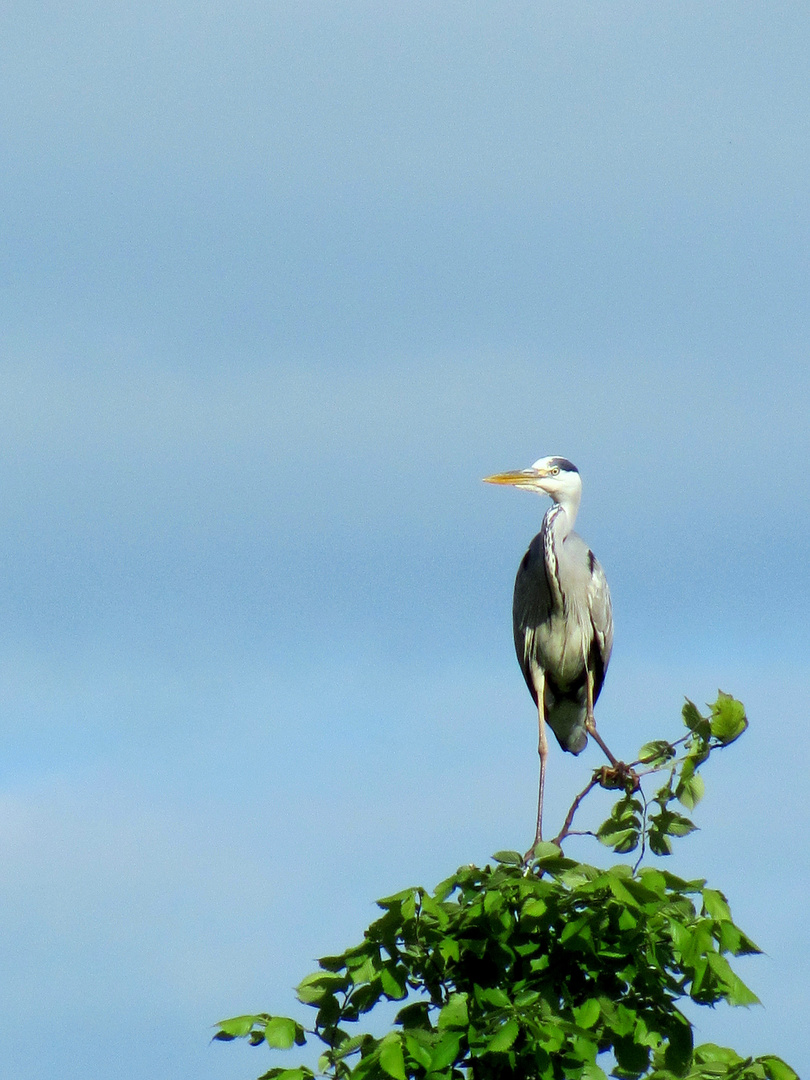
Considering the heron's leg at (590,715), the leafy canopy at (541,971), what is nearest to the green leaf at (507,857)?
the leafy canopy at (541,971)

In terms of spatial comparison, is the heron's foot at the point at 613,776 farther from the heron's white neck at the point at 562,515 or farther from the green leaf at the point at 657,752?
the heron's white neck at the point at 562,515

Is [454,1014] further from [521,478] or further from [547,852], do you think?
[521,478]

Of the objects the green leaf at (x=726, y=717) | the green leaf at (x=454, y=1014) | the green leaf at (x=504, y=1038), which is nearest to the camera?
the green leaf at (x=504, y=1038)

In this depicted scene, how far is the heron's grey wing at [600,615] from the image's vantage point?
37.4ft

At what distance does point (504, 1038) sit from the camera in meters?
4.75

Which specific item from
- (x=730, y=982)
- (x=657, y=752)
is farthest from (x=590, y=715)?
(x=730, y=982)

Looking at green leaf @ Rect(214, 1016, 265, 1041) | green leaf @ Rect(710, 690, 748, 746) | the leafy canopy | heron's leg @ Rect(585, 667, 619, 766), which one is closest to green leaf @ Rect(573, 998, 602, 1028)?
the leafy canopy

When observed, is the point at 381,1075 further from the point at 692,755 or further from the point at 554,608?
the point at 554,608

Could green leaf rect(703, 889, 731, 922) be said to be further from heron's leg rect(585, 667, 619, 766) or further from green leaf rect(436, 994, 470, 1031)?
heron's leg rect(585, 667, 619, 766)

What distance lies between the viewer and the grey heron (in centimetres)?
1132

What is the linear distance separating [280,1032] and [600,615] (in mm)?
6686

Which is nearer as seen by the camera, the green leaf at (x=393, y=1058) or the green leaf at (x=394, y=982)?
the green leaf at (x=393, y=1058)

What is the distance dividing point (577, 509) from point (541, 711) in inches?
60.9

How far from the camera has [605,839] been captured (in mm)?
6398
